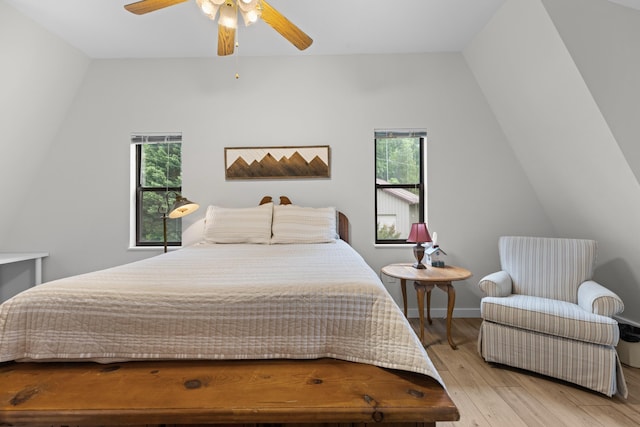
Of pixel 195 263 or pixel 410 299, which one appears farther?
pixel 410 299

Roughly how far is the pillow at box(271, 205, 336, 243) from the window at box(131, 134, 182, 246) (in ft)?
4.07

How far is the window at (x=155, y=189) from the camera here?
129 inches

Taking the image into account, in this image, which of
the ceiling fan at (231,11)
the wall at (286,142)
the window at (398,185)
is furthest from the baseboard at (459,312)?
the ceiling fan at (231,11)

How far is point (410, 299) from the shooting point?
311 cm

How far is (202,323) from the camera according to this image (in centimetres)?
113

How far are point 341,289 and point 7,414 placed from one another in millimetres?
1078

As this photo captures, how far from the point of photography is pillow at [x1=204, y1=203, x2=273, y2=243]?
2.66 metres

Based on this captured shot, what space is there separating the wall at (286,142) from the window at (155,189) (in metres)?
0.17

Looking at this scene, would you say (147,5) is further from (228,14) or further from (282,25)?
(282,25)

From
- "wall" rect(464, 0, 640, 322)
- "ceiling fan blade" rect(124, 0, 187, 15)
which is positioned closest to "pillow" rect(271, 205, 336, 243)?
"ceiling fan blade" rect(124, 0, 187, 15)

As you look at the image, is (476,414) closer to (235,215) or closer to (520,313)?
(520,313)

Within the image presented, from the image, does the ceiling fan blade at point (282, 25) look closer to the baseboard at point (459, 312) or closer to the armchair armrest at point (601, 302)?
the armchair armrest at point (601, 302)

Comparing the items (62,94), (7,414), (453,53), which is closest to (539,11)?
(453,53)

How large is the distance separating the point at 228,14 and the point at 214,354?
5.78 feet
